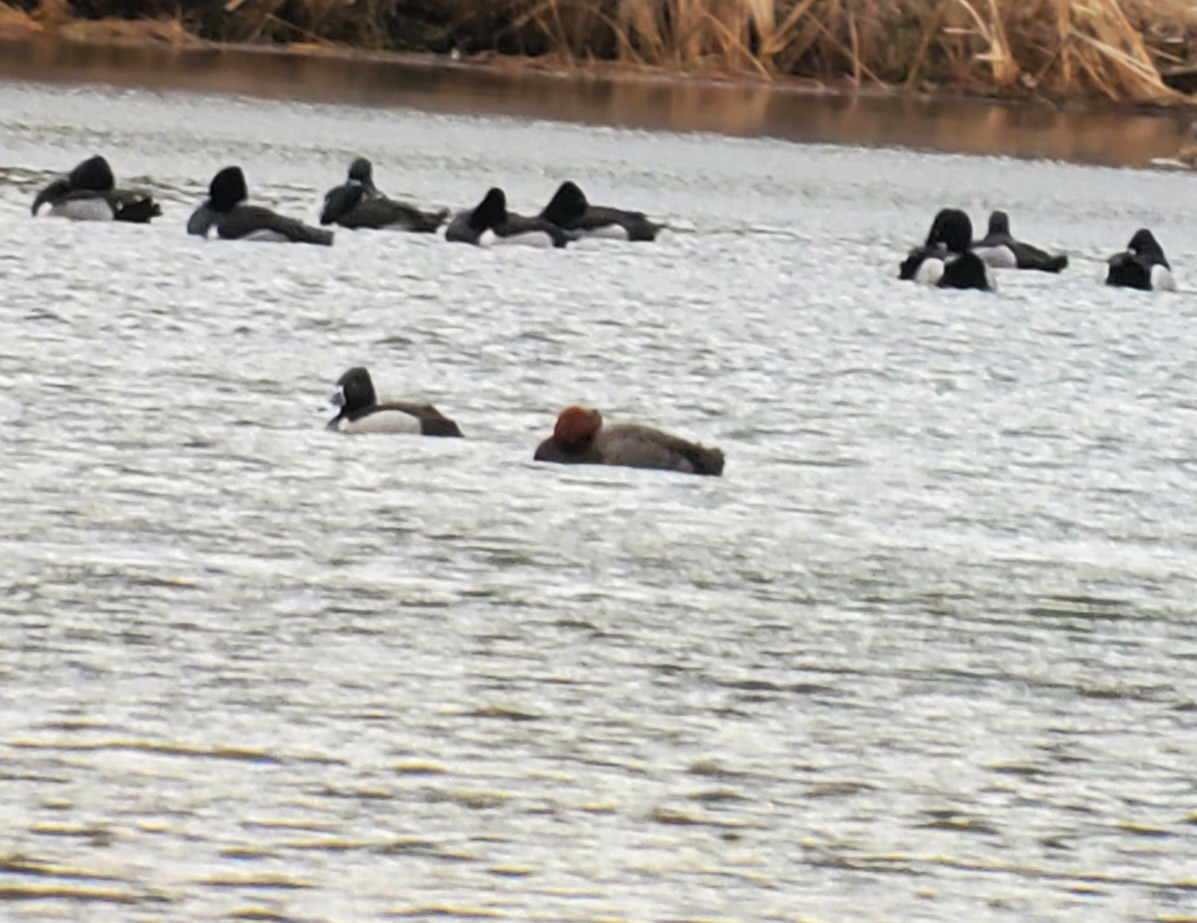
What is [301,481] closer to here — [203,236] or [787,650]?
[787,650]

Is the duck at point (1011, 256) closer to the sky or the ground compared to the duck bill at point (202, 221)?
closer to the sky

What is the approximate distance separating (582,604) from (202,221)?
10701mm

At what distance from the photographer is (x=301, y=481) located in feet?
37.4

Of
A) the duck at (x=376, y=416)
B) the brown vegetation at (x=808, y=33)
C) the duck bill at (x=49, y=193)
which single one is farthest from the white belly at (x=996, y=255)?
the brown vegetation at (x=808, y=33)

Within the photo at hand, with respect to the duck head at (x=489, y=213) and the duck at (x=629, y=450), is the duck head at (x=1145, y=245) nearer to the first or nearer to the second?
the duck head at (x=489, y=213)

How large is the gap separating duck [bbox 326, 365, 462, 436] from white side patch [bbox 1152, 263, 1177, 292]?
8.53 meters

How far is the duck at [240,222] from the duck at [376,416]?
7.08m

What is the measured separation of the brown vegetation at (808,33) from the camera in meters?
32.9

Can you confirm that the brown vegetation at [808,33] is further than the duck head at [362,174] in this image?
Yes

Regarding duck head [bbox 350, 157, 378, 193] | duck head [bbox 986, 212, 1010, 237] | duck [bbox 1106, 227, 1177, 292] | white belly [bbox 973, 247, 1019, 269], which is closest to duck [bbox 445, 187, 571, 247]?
duck head [bbox 350, 157, 378, 193]

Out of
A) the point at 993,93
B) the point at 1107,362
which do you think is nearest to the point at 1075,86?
the point at 993,93

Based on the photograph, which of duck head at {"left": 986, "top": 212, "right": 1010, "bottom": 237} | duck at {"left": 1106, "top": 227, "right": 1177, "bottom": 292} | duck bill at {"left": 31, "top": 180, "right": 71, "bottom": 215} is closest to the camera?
duck at {"left": 1106, "top": 227, "right": 1177, "bottom": 292}

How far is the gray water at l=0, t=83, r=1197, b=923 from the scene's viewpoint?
22.8ft

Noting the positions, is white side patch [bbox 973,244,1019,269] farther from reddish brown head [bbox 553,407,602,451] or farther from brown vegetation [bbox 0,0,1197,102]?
brown vegetation [bbox 0,0,1197,102]
